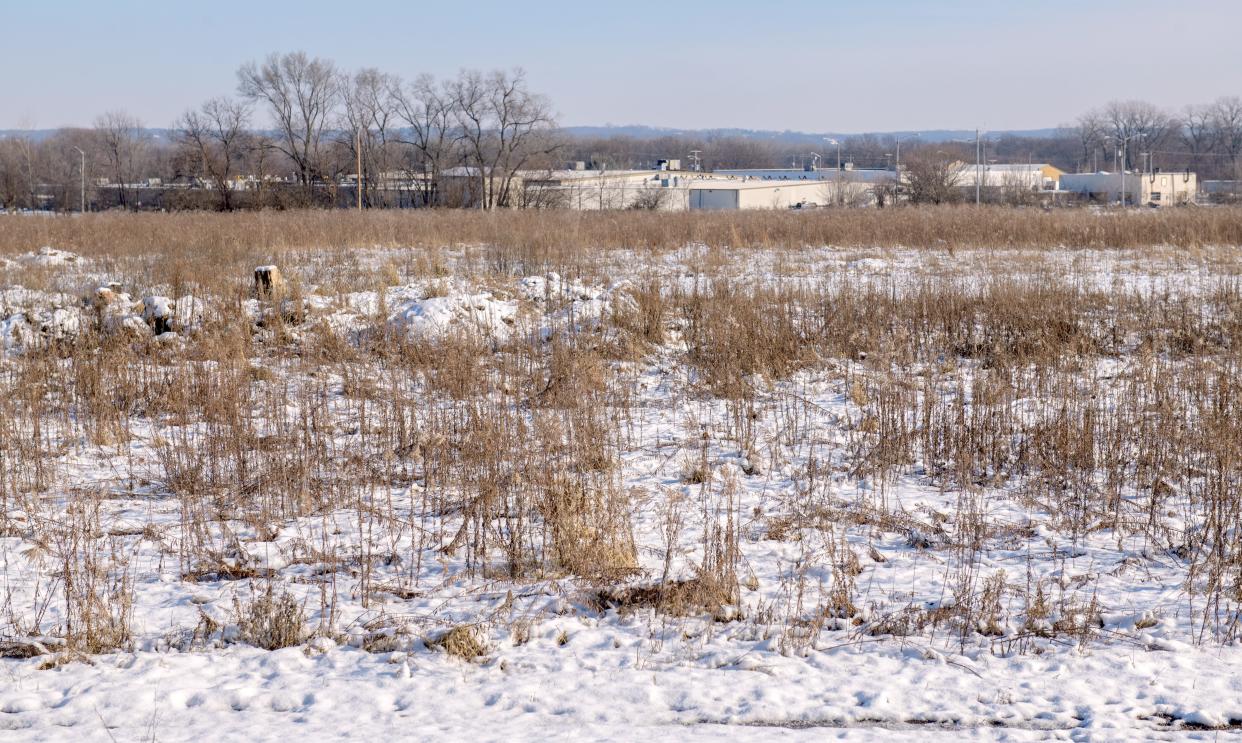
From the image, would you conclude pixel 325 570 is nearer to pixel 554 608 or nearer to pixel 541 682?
pixel 554 608

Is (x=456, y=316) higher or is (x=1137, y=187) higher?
(x=1137, y=187)

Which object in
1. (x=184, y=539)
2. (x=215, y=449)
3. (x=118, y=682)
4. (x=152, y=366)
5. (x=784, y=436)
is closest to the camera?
(x=118, y=682)

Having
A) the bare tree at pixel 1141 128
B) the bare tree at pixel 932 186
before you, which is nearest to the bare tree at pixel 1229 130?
the bare tree at pixel 1141 128

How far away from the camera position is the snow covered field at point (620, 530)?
349 cm

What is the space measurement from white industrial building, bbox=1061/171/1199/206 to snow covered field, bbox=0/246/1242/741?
70612 millimetres

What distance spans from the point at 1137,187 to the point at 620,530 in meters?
83.1

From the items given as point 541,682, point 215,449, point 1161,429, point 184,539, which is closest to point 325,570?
point 184,539

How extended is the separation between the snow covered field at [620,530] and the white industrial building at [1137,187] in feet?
232

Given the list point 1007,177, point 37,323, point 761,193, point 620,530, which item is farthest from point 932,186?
point 620,530

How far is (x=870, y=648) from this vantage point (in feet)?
12.6

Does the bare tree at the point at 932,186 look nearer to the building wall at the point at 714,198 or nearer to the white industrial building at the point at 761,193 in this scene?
the white industrial building at the point at 761,193

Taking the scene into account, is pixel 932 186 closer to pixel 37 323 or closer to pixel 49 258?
pixel 49 258

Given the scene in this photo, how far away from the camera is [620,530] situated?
4844 mm

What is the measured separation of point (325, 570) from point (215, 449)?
6.57 ft
